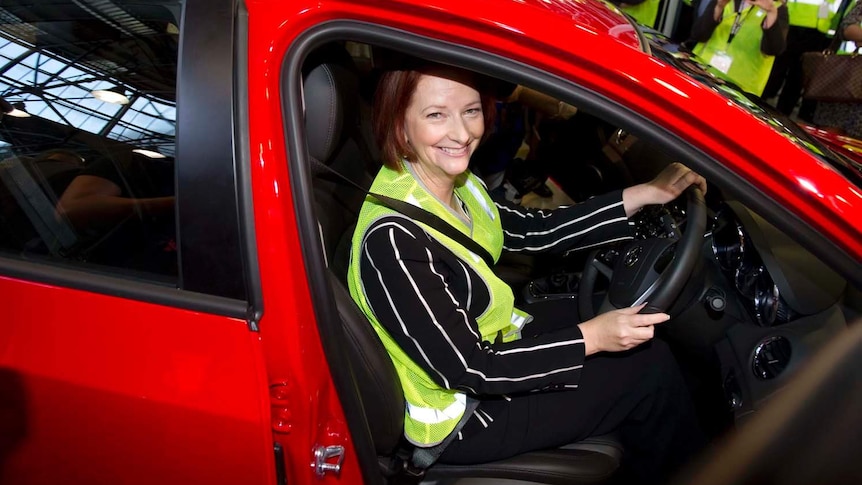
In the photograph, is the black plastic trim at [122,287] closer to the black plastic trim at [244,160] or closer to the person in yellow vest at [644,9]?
the black plastic trim at [244,160]

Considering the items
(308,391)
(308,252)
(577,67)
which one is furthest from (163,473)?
(577,67)

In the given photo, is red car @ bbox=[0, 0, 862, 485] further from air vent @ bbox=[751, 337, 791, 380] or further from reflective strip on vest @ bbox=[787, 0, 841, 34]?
reflective strip on vest @ bbox=[787, 0, 841, 34]

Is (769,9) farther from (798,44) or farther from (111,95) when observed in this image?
(111,95)

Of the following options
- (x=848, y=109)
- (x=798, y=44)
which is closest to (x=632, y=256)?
(x=848, y=109)

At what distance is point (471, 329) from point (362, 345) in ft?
0.69

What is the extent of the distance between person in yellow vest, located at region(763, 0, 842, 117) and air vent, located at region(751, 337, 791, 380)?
2990mm

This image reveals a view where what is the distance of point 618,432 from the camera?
4.78 feet

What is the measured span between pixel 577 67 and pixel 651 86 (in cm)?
11

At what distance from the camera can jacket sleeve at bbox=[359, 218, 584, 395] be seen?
109 centimetres

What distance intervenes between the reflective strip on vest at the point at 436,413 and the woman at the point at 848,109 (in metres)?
3.11

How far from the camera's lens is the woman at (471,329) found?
111 centimetres

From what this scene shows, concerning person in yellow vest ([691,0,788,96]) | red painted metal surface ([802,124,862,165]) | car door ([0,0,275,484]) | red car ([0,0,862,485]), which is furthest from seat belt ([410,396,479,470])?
person in yellow vest ([691,0,788,96])

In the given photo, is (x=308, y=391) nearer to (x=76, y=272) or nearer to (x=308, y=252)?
(x=308, y=252)

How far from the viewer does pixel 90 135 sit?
93 cm
